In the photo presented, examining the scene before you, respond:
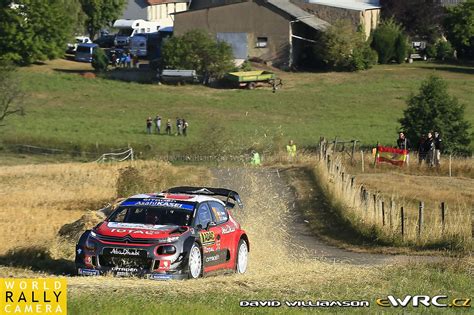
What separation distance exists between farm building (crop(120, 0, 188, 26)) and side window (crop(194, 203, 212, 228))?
275 feet

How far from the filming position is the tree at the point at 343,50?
2968 inches

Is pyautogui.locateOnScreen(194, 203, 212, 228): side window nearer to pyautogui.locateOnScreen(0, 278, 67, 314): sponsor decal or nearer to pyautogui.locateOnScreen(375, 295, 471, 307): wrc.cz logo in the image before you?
pyautogui.locateOnScreen(375, 295, 471, 307): wrc.cz logo

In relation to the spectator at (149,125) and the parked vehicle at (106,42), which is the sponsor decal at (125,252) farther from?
the parked vehicle at (106,42)

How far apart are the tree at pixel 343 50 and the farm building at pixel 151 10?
87.3 feet

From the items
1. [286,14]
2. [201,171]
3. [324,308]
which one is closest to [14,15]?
[286,14]

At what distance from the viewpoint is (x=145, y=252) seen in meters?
14.9

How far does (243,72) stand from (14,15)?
60.2 feet

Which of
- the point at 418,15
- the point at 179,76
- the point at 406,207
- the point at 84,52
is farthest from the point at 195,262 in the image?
the point at 418,15

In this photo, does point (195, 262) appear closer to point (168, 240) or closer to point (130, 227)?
point (168, 240)

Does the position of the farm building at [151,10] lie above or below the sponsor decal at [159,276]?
above

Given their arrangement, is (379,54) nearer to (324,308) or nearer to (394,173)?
(394,173)

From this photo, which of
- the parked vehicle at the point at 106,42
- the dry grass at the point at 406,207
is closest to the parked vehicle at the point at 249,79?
the parked vehicle at the point at 106,42

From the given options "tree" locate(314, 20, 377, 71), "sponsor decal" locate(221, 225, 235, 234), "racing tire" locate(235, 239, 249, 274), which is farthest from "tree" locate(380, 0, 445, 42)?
"sponsor decal" locate(221, 225, 235, 234)

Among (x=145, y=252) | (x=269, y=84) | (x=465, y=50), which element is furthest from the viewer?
(x=465, y=50)
